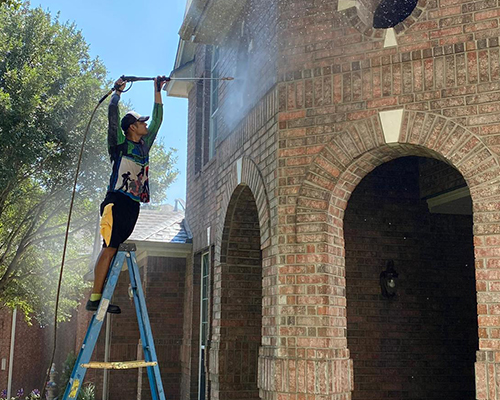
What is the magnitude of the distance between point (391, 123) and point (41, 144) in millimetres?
10503

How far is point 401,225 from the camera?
26.9ft

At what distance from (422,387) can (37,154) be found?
9.89 meters

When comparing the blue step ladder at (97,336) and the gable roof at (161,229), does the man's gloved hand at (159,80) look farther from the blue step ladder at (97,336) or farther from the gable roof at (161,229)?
the gable roof at (161,229)

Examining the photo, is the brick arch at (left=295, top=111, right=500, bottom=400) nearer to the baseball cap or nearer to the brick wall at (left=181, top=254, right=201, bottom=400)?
the baseball cap

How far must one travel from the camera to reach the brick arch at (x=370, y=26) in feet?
18.5

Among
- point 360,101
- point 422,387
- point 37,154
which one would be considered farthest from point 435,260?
point 37,154

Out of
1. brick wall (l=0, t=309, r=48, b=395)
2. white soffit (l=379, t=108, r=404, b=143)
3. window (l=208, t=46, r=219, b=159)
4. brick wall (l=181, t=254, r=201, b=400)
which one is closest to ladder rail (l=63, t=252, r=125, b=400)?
white soffit (l=379, t=108, r=404, b=143)

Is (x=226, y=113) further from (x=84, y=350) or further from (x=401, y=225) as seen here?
(x=84, y=350)

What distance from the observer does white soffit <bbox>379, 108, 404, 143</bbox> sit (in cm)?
555

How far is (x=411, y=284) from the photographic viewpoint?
8086 millimetres

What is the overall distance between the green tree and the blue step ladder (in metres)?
9.21

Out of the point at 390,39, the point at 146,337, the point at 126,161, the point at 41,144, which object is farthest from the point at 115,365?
the point at 41,144

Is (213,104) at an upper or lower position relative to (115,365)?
upper

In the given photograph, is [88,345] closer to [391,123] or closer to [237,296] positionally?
[391,123]
